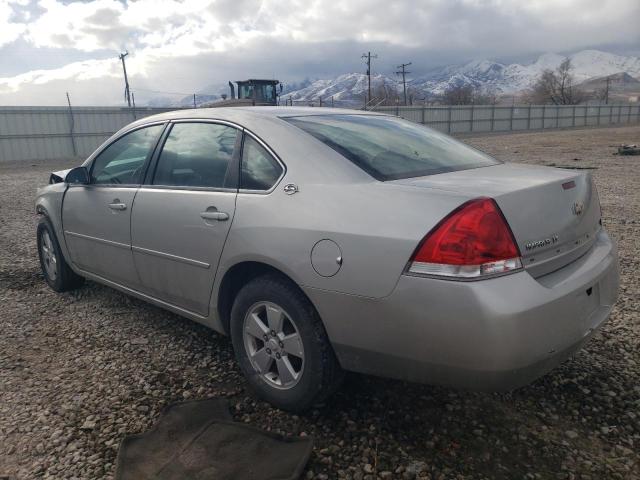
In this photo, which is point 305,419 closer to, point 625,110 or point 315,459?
point 315,459

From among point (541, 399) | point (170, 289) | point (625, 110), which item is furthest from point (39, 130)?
point (625, 110)

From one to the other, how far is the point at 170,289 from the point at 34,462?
46.0 inches

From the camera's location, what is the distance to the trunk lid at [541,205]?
2.12m

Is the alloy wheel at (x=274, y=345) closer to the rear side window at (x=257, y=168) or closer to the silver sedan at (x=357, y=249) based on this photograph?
the silver sedan at (x=357, y=249)

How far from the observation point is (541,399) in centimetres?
271

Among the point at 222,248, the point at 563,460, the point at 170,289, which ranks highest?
the point at 222,248

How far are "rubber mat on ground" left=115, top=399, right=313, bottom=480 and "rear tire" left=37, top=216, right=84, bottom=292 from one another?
7.80 ft

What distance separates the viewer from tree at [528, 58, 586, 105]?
283ft

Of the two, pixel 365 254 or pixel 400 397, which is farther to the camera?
pixel 400 397

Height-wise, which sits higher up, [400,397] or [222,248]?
[222,248]

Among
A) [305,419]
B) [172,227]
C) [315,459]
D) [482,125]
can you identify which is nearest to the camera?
[315,459]

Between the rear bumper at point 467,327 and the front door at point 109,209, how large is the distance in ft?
A: 5.79

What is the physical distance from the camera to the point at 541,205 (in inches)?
87.7

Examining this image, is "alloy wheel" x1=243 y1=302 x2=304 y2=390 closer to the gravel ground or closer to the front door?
the gravel ground
